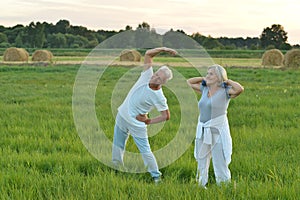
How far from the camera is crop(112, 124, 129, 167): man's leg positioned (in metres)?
5.57

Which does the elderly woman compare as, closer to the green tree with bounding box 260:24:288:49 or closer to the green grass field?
the green grass field

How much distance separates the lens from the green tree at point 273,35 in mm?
76625

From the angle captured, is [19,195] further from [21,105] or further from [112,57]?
[21,105]

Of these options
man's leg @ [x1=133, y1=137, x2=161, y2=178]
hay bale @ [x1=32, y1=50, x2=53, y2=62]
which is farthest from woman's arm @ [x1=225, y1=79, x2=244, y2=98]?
hay bale @ [x1=32, y1=50, x2=53, y2=62]

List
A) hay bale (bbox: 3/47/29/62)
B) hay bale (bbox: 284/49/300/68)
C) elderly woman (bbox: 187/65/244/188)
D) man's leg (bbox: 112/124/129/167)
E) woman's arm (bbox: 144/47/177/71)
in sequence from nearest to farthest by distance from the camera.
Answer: elderly woman (bbox: 187/65/244/188) < woman's arm (bbox: 144/47/177/71) < man's leg (bbox: 112/124/129/167) < hay bale (bbox: 284/49/300/68) < hay bale (bbox: 3/47/29/62)

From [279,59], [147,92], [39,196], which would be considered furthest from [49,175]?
[279,59]

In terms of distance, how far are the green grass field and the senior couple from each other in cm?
25

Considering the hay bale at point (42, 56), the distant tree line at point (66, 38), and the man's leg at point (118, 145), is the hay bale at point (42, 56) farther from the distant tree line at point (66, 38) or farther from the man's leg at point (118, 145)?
the man's leg at point (118, 145)

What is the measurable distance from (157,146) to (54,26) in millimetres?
70328

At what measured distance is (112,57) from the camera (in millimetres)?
5613

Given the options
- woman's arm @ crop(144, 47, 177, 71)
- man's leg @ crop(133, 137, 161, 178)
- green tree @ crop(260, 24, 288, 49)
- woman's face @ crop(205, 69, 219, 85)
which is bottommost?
man's leg @ crop(133, 137, 161, 178)

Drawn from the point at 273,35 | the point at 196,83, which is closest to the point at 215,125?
the point at 196,83

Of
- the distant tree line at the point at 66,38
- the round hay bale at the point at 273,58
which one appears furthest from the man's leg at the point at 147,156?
the distant tree line at the point at 66,38

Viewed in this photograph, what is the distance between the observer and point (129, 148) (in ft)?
21.7
